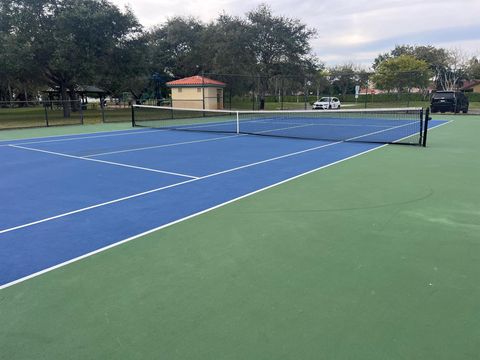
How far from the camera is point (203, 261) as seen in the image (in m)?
4.00

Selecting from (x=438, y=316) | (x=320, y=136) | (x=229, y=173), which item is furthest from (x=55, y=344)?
(x=320, y=136)

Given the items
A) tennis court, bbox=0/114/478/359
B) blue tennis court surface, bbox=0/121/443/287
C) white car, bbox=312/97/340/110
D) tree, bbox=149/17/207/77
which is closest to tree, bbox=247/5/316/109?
white car, bbox=312/97/340/110

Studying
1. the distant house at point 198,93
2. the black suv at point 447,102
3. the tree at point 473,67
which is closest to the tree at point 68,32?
the distant house at point 198,93

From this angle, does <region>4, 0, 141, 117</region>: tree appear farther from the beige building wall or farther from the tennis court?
the tennis court

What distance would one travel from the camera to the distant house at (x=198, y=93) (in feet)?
104

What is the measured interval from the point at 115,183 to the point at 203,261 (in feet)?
13.9

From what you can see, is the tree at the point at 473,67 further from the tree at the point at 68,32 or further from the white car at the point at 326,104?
the tree at the point at 68,32

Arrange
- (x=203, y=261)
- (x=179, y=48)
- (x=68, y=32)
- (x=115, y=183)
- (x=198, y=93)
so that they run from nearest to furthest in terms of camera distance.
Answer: (x=203, y=261)
(x=115, y=183)
(x=68, y=32)
(x=198, y=93)
(x=179, y=48)

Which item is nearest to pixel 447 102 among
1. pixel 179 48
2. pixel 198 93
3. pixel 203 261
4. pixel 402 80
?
pixel 402 80

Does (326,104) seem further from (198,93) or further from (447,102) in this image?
(198,93)

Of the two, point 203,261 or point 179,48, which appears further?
point 179,48

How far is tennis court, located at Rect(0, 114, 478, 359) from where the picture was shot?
9.04ft

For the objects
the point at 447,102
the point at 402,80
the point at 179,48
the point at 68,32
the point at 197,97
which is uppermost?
the point at 179,48

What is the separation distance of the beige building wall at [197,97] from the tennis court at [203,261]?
24.0m
